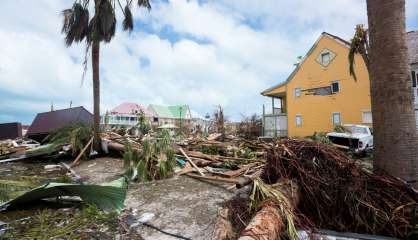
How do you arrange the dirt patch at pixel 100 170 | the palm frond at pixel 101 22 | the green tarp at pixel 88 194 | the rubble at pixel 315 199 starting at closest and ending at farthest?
→ the rubble at pixel 315 199
the green tarp at pixel 88 194
the dirt patch at pixel 100 170
the palm frond at pixel 101 22

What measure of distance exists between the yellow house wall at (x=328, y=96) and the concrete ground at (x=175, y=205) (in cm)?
1639

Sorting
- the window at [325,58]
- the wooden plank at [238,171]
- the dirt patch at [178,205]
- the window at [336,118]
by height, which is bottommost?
the dirt patch at [178,205]

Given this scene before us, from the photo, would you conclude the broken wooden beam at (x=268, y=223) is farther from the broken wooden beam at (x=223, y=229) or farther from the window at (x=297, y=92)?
the window at (x=297, y=92)

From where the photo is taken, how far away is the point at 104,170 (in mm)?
7309

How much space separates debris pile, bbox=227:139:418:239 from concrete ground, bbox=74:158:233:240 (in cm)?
61

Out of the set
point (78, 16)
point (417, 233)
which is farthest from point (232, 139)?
point (417, 233)

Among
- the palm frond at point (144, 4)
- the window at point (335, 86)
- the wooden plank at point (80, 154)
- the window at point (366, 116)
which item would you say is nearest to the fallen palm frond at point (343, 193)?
the wooden plank at point (80, 154)

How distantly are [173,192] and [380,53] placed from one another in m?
3.95

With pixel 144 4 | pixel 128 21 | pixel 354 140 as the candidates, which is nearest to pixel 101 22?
pixel 128 21

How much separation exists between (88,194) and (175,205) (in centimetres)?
133

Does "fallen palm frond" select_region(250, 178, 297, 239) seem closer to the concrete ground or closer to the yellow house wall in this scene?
the concrete ground

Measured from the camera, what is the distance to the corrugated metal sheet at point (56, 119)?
38.4ft

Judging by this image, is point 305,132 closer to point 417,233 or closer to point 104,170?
point 104,170

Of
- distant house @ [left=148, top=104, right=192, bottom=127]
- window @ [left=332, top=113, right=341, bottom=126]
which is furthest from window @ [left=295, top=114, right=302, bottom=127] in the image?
distant house @ [left=148, top=104, right=192, bottom=127]
